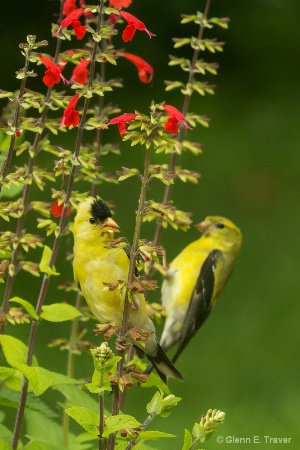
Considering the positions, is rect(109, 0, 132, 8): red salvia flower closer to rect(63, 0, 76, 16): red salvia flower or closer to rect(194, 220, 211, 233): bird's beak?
rect(63, 0, 76, 16): red salvia flower

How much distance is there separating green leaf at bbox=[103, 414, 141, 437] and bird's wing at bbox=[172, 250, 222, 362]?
1.67 metres

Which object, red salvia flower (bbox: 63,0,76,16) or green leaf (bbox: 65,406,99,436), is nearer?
green leaf (bbox: 65,406,99,436)

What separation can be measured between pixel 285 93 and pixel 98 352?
7598mm

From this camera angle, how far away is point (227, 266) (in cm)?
372

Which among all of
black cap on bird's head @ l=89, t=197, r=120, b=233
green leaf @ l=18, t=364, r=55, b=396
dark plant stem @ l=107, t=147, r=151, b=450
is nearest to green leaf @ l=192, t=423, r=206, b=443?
dark plant stem @ l=107, t=147, r=151, b=450

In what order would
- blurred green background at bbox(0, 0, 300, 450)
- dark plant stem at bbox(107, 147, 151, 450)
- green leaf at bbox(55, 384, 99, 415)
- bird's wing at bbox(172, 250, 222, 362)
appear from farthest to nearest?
blurred green background at bbox(0, 0, 300, 450)
bird's wing at bbox(172, 250, 222, 362)
green leaf at bbox(55, 384, 99, 415)
dark plant stem at bbox(107, 147, 151, 450)

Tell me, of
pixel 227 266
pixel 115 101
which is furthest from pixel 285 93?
pixel 227 266

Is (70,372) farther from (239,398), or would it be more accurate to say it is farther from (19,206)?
(239,398)

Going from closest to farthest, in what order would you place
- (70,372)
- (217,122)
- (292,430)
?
A: (70,372), (292,430), (217,122)

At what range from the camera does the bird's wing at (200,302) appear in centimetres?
340

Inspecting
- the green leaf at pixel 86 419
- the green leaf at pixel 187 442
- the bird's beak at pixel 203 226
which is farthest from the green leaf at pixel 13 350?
the bird's beak at pixel 203 226

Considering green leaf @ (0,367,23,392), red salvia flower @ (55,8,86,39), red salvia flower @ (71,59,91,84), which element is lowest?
green leaf @ (0,367,23,392)

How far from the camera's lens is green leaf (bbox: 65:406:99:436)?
1.68 m

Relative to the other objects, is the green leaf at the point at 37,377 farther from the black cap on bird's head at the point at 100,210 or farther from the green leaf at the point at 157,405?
the black cap on bird's head at the point at 100,210
